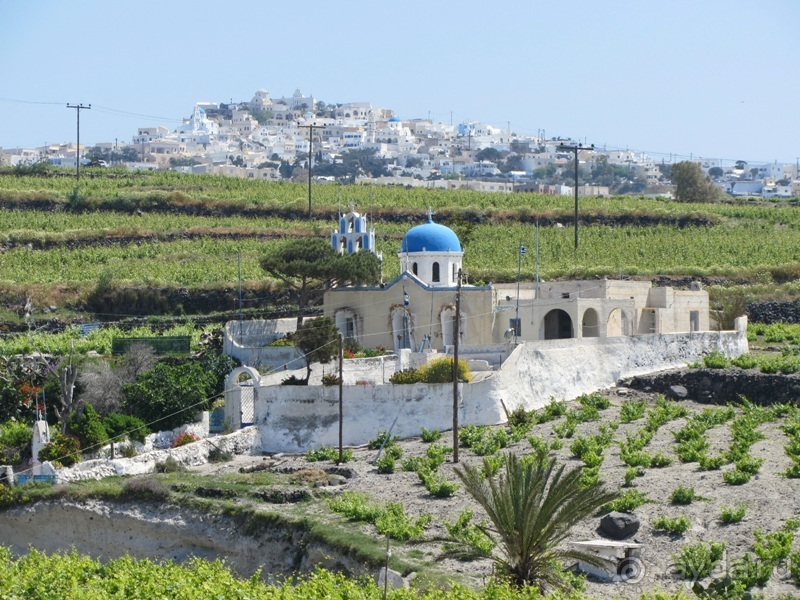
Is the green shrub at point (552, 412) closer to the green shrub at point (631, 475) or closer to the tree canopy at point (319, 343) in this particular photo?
the tree canopy at point (319, 343)

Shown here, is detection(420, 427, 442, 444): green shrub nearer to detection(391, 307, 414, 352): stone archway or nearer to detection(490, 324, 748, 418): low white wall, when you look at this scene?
detection(490, 324, 748, 418): low white wall

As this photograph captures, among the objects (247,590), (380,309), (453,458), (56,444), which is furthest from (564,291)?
(247,590)

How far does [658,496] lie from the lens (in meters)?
39.2

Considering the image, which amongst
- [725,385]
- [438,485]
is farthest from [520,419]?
[725,385]

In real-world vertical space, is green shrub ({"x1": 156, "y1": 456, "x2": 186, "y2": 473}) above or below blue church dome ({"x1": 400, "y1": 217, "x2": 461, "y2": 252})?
below

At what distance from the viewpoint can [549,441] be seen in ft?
151

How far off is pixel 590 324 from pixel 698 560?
2631 cm

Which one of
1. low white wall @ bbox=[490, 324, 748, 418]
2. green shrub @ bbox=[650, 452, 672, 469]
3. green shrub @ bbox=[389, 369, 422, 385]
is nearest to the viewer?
green shrub @ bbox=[650, 452, 672, 469]

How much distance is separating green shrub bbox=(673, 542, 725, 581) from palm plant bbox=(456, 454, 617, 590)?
2.04 m

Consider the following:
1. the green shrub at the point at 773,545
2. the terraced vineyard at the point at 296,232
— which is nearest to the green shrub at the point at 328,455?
the green shrub at the point at 773,545

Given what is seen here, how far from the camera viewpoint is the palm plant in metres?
32.8

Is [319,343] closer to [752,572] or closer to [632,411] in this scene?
[632,411]

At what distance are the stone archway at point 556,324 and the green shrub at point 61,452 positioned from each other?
21.1 meters

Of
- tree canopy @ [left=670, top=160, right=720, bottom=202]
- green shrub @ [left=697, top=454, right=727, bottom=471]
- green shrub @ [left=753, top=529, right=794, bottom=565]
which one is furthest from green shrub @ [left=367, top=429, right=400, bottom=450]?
tree canopy @ [left=670, top=160, right=720, bottom=202]
